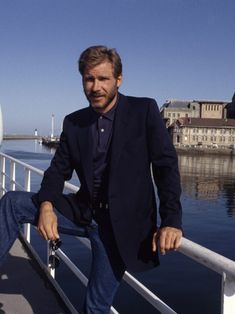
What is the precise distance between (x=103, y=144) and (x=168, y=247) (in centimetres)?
61

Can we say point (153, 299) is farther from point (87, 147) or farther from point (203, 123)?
point (203, 123)

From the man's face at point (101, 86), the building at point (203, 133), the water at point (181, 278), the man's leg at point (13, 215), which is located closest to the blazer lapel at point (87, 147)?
the man's face at point (101, 86)

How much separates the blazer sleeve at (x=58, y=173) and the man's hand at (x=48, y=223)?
0.31ft

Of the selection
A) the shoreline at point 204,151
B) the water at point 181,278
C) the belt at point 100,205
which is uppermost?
the belt at point 100,205

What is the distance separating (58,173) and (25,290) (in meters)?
1.44

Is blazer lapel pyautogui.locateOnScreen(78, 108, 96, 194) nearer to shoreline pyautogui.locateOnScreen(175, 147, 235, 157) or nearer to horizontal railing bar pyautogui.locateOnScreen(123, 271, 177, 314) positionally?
horizontal railing bar pyautogui.locateOnScreen(123, 271, 177, 314)

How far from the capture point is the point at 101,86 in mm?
2002

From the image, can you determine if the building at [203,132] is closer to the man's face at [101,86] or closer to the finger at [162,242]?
the man's face at [101,86]

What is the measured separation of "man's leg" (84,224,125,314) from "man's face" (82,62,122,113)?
0.64 m

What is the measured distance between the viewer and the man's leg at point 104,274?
79.0 inches

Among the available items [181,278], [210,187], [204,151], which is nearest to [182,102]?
[204,151]

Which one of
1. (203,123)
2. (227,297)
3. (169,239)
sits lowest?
(203,123)

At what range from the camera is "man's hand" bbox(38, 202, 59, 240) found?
2.05m

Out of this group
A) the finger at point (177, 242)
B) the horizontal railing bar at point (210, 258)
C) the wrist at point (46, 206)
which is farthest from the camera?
the wrist at point (46, 206)
